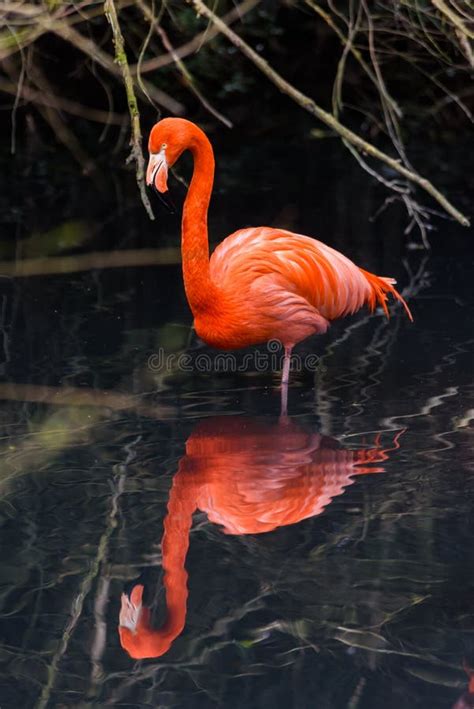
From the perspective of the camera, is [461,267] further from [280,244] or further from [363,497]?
[363,497]

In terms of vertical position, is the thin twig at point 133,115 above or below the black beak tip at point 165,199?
above

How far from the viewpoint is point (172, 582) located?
3.07 metres

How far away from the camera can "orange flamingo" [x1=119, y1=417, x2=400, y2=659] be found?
9.90 ft

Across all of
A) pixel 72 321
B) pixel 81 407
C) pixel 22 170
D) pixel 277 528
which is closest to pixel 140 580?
pixel 277 528

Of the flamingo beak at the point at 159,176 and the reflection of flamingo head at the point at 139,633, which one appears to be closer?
the reflection of flamingo head at the point at 139,633

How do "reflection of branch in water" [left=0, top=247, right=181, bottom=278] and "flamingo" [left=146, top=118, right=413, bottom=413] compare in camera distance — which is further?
"reflection of branch in water" [left=0, top=247, right=181, bottom=278]

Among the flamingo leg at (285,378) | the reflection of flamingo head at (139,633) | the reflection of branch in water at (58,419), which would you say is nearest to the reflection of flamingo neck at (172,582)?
the reflection of flamingo head at (139,633)

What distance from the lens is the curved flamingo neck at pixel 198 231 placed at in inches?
169

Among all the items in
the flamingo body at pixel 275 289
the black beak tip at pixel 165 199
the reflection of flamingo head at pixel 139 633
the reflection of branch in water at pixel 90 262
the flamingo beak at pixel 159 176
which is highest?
the flamingo beak at pixel 159 176

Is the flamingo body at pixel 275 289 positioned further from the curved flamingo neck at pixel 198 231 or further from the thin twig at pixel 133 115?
the thin twig at pixel 133 115

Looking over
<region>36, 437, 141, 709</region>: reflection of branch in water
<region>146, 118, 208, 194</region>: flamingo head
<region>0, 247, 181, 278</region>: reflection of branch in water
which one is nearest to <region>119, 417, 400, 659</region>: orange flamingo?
<region>36, 437, 141, 709</region>: reflection of branch in water

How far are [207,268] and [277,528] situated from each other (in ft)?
4.16

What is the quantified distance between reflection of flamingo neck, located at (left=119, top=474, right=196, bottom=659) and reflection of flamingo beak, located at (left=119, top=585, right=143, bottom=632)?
0.03 ft

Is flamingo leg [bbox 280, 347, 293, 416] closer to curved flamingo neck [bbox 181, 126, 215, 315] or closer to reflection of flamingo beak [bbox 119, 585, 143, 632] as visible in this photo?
curved flamingo neck [bbox 181, 126, 215, 315]
